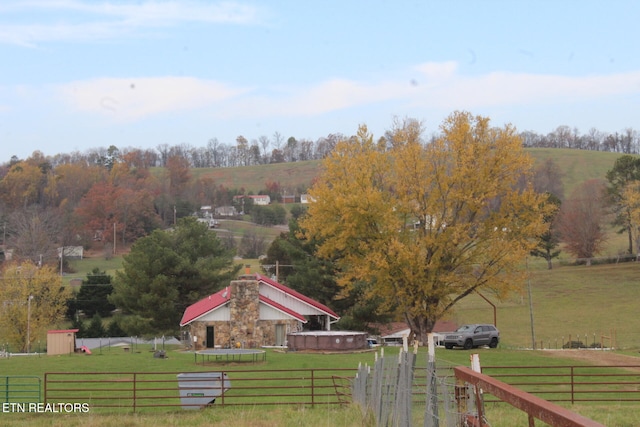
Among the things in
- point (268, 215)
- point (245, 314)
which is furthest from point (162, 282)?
point (268, 215)

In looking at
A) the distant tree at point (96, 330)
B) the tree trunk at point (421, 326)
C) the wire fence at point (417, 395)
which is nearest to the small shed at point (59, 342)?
the tree trunk at point (421, 326)

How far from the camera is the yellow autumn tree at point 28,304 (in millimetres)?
63562

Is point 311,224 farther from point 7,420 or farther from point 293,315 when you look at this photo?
point 7,420

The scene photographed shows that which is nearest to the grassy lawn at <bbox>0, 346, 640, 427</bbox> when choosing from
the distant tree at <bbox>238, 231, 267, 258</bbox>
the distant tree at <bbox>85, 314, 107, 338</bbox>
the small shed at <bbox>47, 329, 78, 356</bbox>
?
the small shed at <bbox>47, 329, 78, 356</bbox>

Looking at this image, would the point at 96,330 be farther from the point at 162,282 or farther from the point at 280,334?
the point at 280,334

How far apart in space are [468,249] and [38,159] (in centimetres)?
17011

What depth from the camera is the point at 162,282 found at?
59969 millimetres

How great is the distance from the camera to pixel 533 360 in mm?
36344

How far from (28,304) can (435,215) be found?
3782 centimetres

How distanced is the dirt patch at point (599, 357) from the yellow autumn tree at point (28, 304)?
4130 centimetres

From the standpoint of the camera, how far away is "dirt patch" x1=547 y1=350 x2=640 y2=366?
34744mm

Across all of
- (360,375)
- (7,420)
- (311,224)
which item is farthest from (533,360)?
(7,420)

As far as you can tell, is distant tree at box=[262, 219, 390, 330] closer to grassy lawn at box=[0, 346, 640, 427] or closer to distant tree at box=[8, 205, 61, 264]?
grassy lawn at box=[0, 346, 640, 427]

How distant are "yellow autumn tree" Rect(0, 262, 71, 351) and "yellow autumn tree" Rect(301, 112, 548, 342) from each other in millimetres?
30727
